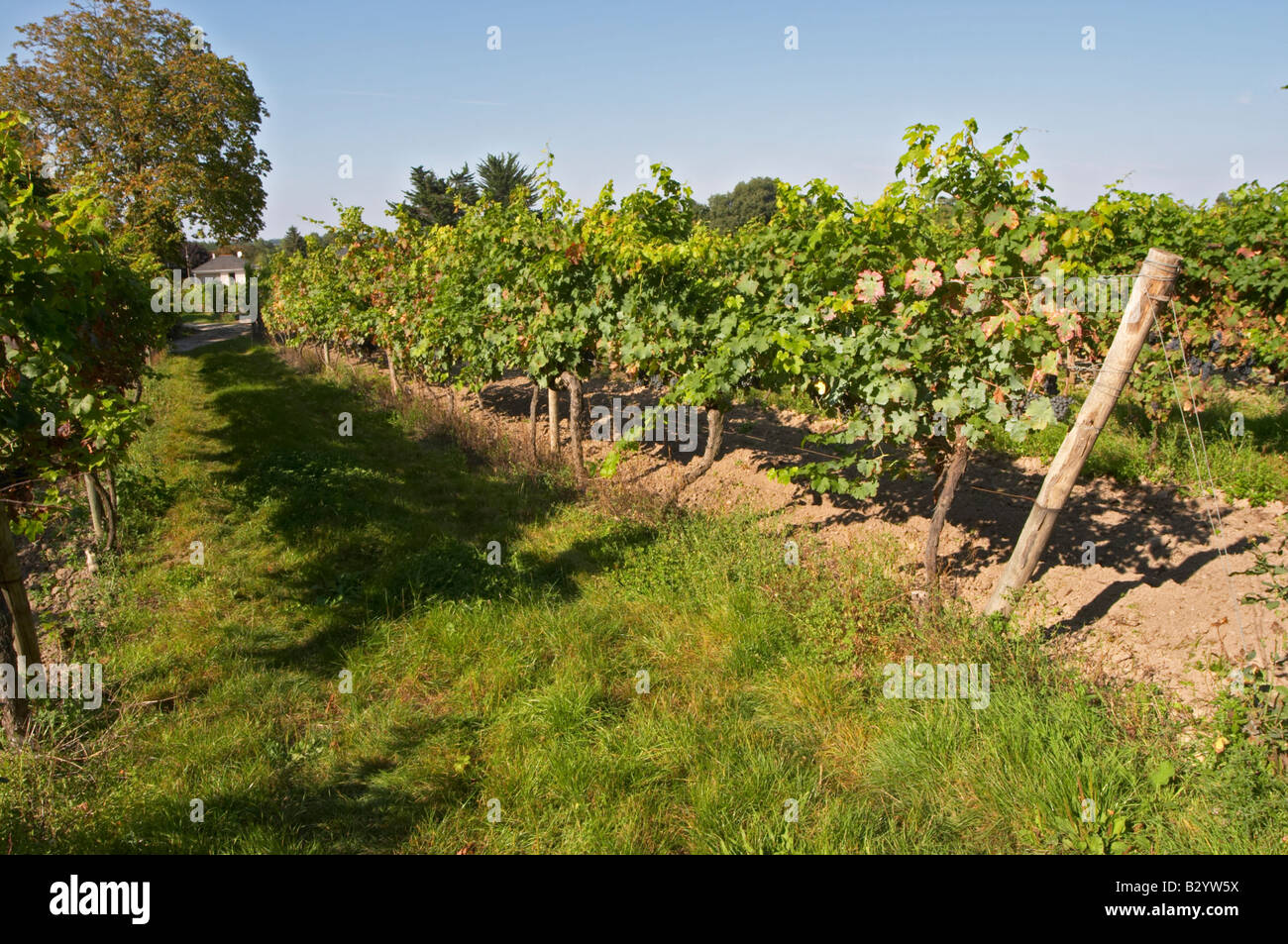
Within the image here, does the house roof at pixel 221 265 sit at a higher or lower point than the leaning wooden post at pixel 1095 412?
higher

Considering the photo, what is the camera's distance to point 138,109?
24.1 metres

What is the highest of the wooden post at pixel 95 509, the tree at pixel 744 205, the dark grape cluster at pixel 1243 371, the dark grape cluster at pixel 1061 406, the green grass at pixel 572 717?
the tree at pixel 744 205

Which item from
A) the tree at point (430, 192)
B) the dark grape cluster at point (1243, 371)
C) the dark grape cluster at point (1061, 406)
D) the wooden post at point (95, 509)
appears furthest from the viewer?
the tree at point (430, 192)

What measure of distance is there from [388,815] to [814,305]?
15.7 feet

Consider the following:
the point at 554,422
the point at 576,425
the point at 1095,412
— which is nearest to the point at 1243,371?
the point at 1095,412

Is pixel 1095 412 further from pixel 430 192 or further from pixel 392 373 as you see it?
pixel 430 192

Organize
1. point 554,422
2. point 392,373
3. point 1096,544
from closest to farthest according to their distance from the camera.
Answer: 1. point 1096,544
2. point 554,422
3. point 392,373

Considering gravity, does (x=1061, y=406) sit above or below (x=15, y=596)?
above

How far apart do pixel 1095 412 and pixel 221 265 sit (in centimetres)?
8161

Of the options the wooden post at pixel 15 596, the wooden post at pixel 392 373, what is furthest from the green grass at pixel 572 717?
the wooden post at pixel 392 373

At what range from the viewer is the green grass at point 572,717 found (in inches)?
125

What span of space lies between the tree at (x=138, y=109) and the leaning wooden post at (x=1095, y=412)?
26592 millimetres

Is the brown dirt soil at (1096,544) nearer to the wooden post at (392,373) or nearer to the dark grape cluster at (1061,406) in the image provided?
the dark grape cluster at (1061,406)
